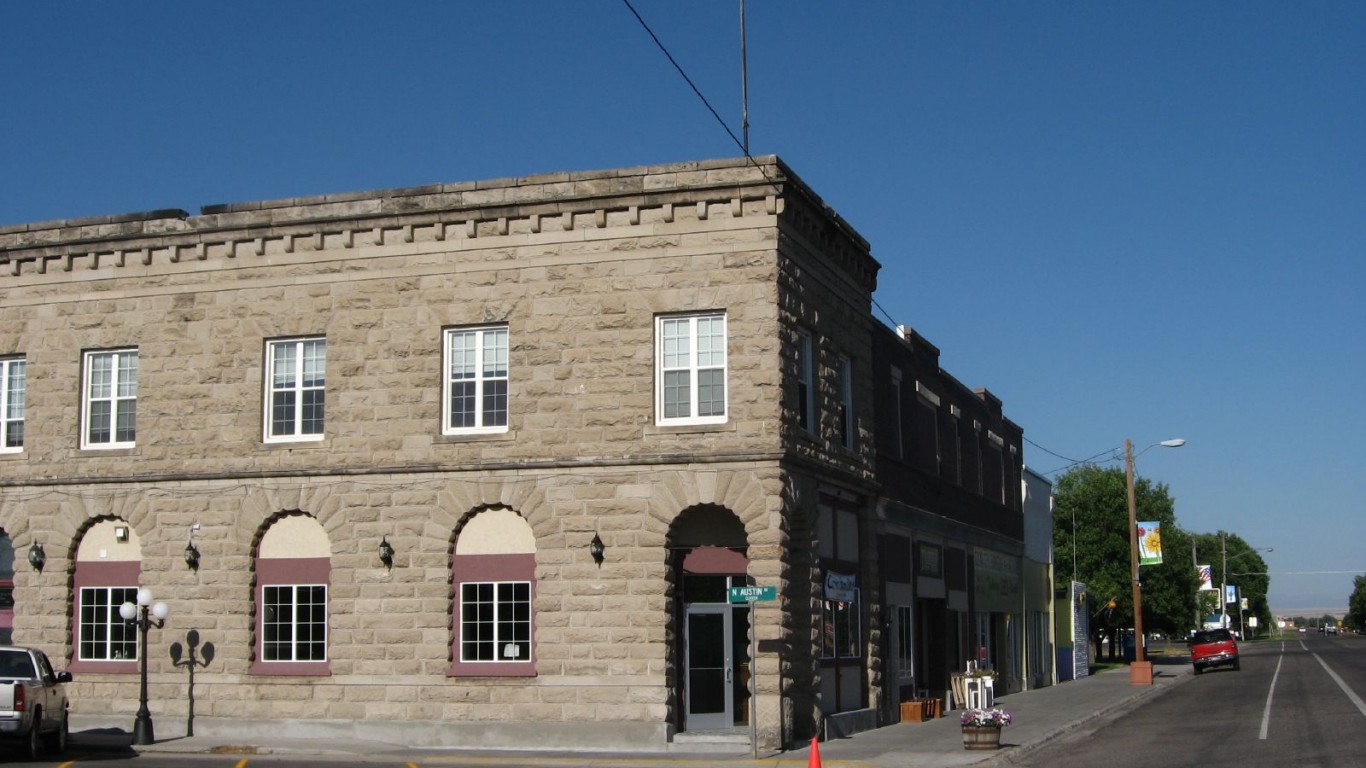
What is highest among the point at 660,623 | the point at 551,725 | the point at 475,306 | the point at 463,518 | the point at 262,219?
the point at 262,219

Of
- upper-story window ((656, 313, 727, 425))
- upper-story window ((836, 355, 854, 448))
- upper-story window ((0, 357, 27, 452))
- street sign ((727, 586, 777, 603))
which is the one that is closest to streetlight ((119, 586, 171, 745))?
upper-story window ((0, 357, 27, 452))

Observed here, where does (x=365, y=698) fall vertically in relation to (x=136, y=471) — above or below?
below

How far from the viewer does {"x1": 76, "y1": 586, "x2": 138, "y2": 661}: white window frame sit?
89.3ft

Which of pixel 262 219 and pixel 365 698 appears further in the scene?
pixel 262 219

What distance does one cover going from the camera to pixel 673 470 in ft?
80.6

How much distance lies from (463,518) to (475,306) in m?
3.76

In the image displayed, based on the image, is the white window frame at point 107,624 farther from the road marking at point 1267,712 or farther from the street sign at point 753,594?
the road marking at point 1267,712

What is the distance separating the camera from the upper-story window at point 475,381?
25891 millimetres

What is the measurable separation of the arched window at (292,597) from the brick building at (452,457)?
6 cm

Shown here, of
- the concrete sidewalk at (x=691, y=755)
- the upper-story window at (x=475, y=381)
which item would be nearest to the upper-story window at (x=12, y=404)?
the concrete sidewalk at (x=691, y=755)

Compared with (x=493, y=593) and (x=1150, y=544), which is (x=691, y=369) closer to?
(x=493, y=593)

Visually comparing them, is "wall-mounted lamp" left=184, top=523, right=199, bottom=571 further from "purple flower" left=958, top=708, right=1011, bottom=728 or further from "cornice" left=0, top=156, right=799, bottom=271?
"purple flower" left=958, top=708, right=1011, bottom=728

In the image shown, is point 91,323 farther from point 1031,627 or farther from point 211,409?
point 1031,627

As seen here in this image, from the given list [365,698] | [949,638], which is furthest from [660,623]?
[949,638]
